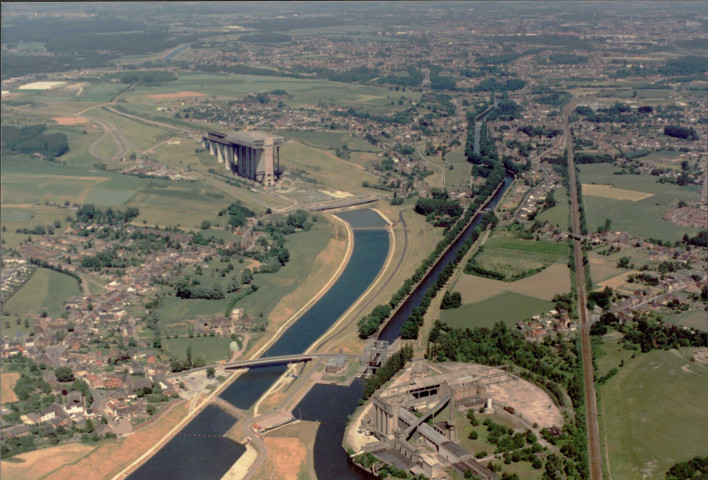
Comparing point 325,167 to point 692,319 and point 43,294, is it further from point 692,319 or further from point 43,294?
point 692,319

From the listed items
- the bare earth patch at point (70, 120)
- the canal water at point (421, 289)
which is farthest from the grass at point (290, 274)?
the bare earth patch at point (70, 120)

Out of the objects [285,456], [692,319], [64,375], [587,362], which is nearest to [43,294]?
[64,375]

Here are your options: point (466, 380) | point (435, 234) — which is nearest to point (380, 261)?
point (435, 234)

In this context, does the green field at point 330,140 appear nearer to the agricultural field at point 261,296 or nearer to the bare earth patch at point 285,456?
the agricultural field at point 261,296

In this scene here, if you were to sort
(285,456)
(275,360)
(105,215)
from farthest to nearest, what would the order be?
(105,215) → (275,360) → (285,456)

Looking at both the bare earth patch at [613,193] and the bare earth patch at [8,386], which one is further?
the bare earth patch at [613,193]

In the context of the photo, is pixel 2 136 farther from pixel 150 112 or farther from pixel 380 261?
pixel 380 261
